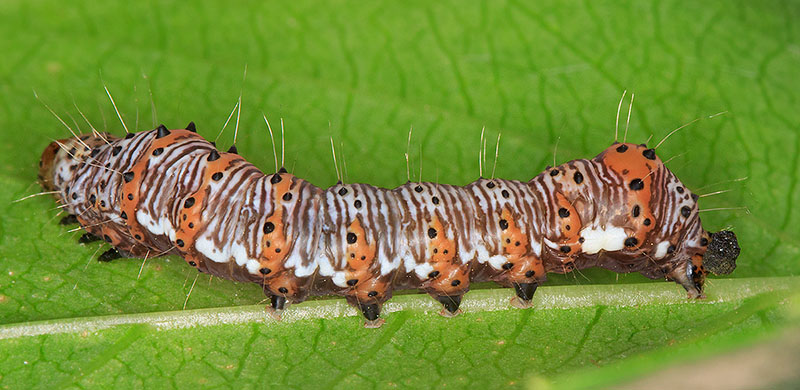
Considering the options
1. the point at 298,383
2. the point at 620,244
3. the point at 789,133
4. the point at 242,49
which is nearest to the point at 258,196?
the point at 298,383

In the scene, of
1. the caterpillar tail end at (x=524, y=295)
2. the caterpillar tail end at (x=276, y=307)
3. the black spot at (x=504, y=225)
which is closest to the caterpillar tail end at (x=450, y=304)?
A: the caterpillar tail end at (x=524, y=295)

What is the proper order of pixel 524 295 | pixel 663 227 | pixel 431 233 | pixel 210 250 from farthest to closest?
pixel 663 227 → pixel 524 295 → pixel 431 233 → pixel 210 250

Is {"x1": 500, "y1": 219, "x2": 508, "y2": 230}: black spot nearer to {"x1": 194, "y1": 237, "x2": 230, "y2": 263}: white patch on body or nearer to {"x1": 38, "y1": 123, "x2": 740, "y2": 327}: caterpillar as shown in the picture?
{"x1": 38, "y1": 123, "x2": 740, "y2": 327}: caterpillar

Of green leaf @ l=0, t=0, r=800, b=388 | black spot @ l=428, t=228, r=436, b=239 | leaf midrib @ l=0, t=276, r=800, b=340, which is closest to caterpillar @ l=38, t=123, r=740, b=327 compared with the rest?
black spot @ l=428, t=228, r=436, b=239

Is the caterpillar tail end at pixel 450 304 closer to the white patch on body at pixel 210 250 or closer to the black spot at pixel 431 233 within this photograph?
the black spot at pixel 431 233

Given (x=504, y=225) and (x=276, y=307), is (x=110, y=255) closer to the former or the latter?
(x=276, y=307)

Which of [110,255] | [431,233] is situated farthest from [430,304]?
[110,255]

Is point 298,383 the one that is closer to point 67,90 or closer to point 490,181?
point 490,181
